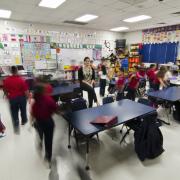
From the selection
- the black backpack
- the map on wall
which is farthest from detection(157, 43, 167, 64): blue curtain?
the black backpack

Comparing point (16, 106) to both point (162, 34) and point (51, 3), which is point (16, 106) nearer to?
point (51, 3)

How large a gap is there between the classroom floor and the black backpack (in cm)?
13

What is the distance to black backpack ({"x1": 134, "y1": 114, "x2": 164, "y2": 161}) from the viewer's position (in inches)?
93.7

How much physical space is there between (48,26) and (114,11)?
3777mm

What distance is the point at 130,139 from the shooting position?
308 centimetres

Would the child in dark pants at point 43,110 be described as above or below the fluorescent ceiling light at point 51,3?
below

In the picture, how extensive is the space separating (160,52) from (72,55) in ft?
16.8

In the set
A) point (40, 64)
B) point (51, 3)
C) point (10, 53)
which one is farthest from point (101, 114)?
point (10, 53)

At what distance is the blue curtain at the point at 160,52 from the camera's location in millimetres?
8250

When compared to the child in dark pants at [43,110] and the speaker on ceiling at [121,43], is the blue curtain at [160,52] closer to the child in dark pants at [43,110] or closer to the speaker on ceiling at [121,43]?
the speaker on ceiling at [121,43]

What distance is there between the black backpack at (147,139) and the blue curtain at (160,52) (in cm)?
719

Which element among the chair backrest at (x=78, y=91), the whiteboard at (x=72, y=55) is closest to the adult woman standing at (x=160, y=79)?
the chair backrest at (x=78, y=91)

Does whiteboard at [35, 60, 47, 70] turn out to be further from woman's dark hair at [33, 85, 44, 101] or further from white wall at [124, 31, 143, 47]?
woman's dark hair at [33, 85, 44, 101]

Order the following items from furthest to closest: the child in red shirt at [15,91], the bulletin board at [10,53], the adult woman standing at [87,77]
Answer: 1. the bulletin board at [10,53]
2. the adult woman standing at [87,77]
3. the child in red shirt at [15,91]
